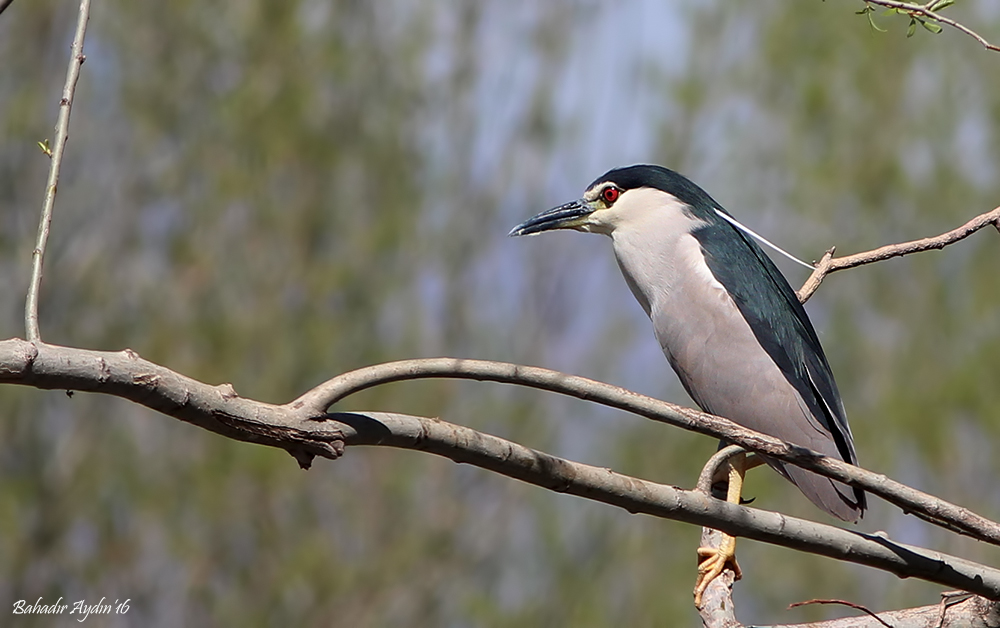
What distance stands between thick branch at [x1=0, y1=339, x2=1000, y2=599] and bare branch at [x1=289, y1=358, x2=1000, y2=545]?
44 millimetres

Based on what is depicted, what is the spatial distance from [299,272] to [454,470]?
6.17 ft

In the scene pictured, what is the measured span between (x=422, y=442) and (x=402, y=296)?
271 inches

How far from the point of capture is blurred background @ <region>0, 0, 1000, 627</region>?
22.9ft

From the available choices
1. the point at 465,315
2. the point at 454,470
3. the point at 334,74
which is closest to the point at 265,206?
the point at 334,74

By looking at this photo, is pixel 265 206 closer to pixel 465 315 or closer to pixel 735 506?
pixel 465 315

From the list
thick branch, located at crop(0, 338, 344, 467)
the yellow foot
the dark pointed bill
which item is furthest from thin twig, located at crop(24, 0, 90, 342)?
the dark pointed bill

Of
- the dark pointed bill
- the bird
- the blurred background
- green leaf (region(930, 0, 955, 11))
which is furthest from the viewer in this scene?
the blurred background

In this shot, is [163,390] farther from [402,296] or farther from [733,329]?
[402,296]

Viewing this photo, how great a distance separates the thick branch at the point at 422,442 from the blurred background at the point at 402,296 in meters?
5.84

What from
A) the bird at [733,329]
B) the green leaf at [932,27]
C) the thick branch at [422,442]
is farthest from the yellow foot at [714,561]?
the green leaf at [932,27]

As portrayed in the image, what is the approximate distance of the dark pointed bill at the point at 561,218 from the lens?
142 inches

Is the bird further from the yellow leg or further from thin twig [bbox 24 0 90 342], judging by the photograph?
thin twig [bbox 24 0 90 342]

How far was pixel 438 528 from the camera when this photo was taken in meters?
7.84

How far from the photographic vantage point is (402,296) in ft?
27.0
